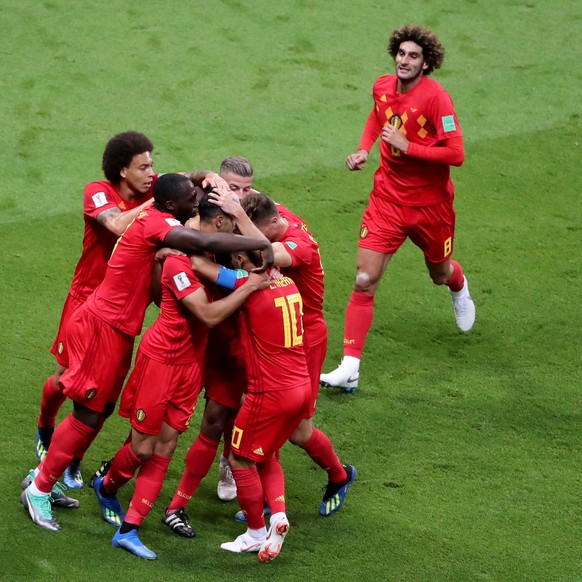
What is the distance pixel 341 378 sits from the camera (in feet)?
23.7

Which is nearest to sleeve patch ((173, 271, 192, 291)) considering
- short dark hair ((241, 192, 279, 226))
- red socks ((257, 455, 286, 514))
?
short dark hair ((241, 192, 279, 226))

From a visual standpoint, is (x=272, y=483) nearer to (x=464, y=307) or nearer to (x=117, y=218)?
(x=117, y=218)

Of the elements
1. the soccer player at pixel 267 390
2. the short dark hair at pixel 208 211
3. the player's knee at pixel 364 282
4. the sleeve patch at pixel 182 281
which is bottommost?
the player's knee at pixel 364 282

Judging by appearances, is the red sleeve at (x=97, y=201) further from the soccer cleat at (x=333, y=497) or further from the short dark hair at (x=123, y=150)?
the soccer cleat at (x=333, y=497)

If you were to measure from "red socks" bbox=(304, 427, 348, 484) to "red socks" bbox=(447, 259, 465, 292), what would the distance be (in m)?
2.39

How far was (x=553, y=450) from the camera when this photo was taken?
6.65 meters

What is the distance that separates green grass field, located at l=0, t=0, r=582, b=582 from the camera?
5691mm

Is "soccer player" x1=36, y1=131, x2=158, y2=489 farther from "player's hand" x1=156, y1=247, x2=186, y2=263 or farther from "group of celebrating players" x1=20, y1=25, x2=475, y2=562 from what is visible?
"player's hand" x1=156, y1=247, x2=186, y2=263

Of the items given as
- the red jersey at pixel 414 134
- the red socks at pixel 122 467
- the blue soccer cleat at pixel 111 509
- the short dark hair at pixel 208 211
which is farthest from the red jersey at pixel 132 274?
the red jersey at pixel 414 134

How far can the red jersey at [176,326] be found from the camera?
5.29m

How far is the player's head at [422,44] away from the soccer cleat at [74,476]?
323cm

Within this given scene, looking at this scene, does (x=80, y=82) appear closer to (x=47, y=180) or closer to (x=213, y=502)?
(x=47, y=180)

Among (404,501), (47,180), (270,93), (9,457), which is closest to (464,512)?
(404,501)

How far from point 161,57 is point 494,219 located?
398 centimetres
